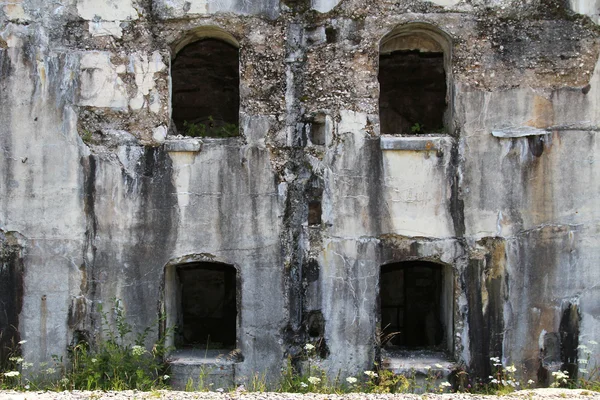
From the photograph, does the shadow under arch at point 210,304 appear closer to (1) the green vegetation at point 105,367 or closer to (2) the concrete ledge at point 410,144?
(1) the green vegetation at point 105,367

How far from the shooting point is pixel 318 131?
721 centimetres

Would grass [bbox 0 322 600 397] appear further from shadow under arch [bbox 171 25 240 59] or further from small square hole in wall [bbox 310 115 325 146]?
shadow under arch [bbox 171 25 240 59]

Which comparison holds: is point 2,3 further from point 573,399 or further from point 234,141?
point 573,399

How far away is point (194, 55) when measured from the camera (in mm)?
11078

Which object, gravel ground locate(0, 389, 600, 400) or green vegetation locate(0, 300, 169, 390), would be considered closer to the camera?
gravel ground locate(0, 389, 600, 400)

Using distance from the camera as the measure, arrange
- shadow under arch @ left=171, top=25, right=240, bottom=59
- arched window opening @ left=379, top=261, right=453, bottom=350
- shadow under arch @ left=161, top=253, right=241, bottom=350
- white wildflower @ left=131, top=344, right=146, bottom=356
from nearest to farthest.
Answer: white wildflower @ left=131, top=344, right=146, bottom=356 < shadow under arch @ left=171, top=25, right=240, bottom=59 < arched window opening @ left=379, top=261, right=453, bottom=350 < shadow under arch @ left=161, top=253, right=241, bottom=350

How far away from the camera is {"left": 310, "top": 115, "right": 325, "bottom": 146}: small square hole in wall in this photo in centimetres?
714

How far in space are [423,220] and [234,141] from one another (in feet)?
7.82

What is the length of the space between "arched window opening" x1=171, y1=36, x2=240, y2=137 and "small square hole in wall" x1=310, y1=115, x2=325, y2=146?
423 cm

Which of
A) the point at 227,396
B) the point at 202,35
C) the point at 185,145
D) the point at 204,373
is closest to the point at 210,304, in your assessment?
the point at 204,373

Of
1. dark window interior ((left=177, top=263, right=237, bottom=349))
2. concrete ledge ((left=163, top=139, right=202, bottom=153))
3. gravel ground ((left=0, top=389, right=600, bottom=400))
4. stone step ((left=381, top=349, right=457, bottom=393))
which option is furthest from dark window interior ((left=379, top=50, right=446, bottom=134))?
gravel ground ((left=0, top=389, right=600, bottom=400))

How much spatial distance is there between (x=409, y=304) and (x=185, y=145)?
5732 mm

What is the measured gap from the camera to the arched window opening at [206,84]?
1112 cm

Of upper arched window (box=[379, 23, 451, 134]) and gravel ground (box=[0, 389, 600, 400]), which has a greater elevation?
upper arched window (box=[379, 23, 451, 134])
